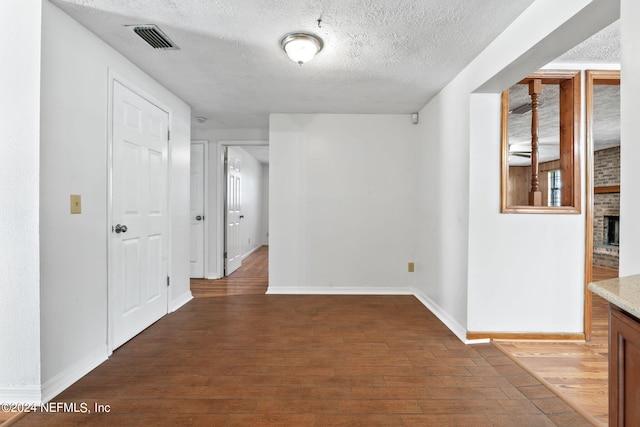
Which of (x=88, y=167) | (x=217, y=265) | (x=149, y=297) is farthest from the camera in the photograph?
(x=217, y=265)

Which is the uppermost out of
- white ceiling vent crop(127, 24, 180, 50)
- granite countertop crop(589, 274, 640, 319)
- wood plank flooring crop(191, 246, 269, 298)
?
white ceiling vent crop(127, 24, 180, 50)

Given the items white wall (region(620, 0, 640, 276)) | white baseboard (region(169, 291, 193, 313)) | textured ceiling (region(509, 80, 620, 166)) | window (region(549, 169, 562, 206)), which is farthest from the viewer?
window (region(549, 169, 562, 206))

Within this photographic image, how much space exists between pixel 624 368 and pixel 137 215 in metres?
2.92

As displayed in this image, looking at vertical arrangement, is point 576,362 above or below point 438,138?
below

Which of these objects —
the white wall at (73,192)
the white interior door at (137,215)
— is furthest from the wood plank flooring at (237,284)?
the white wall at (73,192)

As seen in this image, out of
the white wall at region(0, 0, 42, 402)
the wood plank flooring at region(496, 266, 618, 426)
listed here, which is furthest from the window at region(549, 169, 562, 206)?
the white wall at region(0, 0, 42, 402)

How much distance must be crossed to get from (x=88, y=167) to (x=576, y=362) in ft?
11.6

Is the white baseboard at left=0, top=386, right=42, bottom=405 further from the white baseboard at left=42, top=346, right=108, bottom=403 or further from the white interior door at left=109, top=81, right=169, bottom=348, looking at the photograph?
the white interior door at left=109, top=81, right=169, bottom=348

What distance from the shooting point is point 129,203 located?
7.97 feet

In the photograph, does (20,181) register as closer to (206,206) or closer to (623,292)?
(623,292)

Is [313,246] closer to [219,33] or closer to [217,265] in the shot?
[217,265]

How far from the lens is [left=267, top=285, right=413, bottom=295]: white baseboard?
12.3 feet

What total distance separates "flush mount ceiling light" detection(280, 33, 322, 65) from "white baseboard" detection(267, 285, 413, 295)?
101 inches

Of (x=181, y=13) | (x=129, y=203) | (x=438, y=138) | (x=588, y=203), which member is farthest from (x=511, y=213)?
(x=129, y=203)
